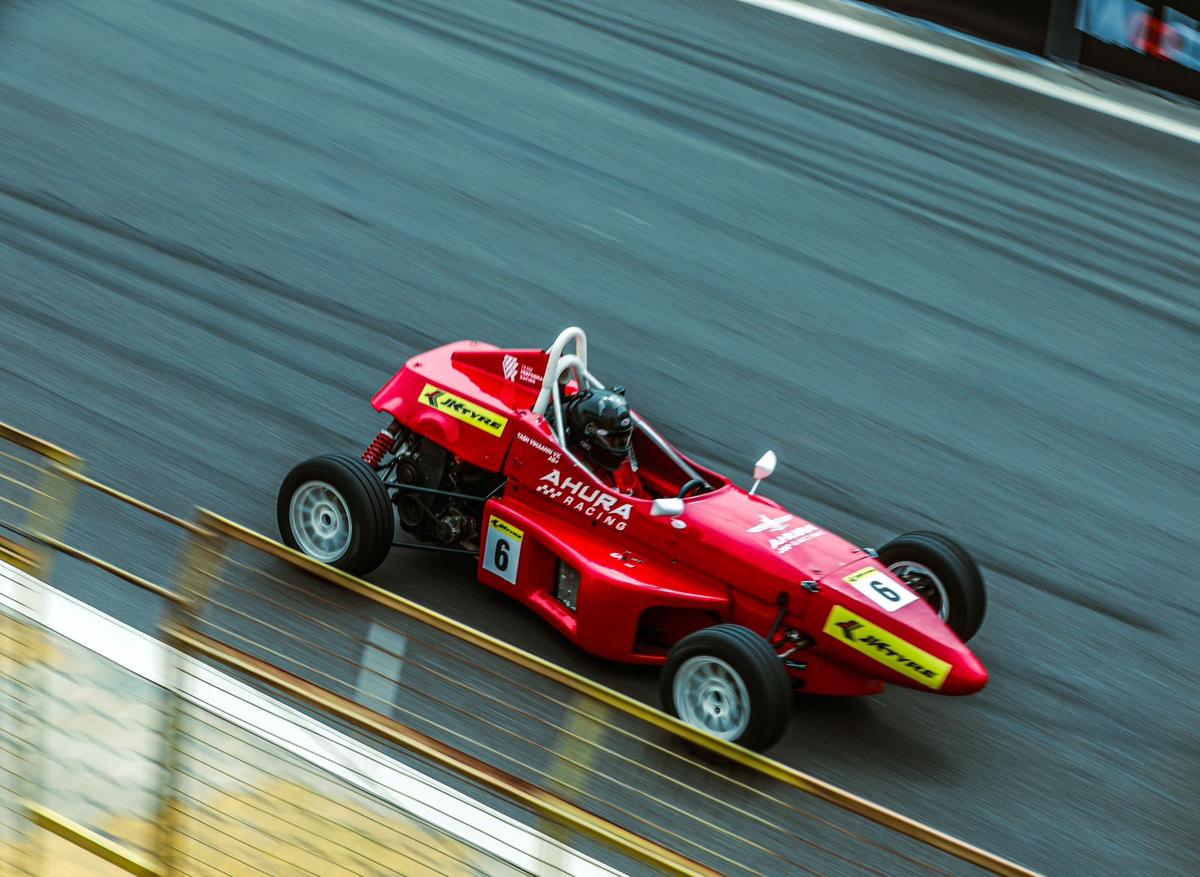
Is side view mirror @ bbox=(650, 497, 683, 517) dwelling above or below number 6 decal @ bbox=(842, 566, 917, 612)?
above

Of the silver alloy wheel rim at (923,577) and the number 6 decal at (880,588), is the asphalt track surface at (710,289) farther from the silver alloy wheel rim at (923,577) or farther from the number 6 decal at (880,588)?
the number 6 decal at (880,588)

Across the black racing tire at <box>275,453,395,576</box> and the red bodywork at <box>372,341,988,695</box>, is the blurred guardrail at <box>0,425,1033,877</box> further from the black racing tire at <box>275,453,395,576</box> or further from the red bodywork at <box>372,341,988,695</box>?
the black racing tire at <box>275,453,395,576</box>

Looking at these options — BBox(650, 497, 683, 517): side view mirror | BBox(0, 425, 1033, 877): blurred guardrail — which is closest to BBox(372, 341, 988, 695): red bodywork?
BBox(650, 497, 683, 517): side view mirror

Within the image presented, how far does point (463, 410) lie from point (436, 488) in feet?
1.44

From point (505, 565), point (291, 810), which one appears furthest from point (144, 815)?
point (505, 565)

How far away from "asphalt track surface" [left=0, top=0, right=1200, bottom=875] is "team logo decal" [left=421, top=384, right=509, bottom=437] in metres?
0.77

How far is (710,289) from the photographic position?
10484 millimetres

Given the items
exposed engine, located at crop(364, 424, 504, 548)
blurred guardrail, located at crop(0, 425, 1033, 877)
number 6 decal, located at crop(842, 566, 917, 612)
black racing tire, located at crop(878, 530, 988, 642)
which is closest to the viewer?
blurred guardrail, located at crop(0, 425, 1033, 877)

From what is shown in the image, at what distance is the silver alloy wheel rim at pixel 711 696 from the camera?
574 centimetres

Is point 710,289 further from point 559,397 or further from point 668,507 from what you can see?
point 668,507

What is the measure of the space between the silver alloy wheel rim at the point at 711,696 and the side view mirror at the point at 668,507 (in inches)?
29.6

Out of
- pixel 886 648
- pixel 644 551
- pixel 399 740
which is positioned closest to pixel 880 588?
pixel 886 648

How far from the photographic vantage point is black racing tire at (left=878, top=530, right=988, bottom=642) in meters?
6.65

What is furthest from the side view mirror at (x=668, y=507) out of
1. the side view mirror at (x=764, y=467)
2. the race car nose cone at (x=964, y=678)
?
the race car nose cone at (x=964, y=678)
